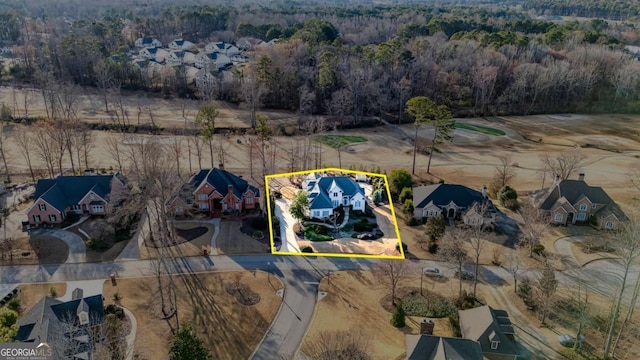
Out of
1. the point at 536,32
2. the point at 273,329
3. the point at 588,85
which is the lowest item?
the point at 273,329

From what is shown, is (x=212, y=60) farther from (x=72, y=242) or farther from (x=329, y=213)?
(x=329, y=213)

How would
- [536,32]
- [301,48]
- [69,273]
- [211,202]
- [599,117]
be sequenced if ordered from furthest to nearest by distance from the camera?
[536,32], [301,48], [599,117], [211,202], [69,273]

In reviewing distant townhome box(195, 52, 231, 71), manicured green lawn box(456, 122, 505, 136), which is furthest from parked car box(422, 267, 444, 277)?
distant townhome box(195, 52, 231, 71)

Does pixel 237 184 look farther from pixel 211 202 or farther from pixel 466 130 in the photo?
pixel 466 130

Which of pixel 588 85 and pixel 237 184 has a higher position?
pixel 588 85

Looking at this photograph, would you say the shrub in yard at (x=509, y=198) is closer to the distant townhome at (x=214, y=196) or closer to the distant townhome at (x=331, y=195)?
the distant townhome at (x=331, y=195)

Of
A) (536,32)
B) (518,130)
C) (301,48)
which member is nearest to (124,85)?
(301,48)
